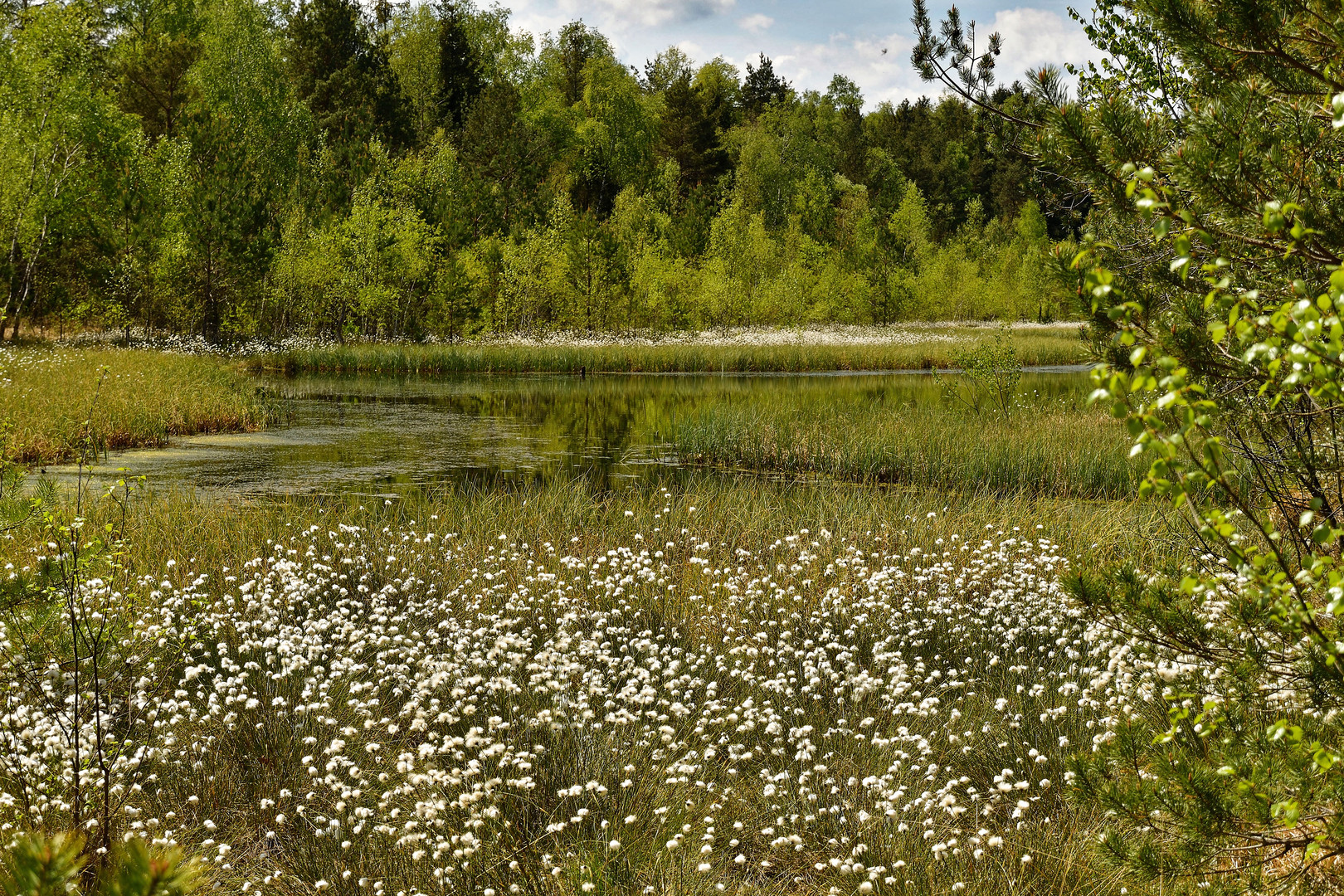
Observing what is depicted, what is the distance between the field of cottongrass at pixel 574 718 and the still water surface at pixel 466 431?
538 cm

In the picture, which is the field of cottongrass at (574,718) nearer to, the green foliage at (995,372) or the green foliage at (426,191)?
the green foliage at (995,372)

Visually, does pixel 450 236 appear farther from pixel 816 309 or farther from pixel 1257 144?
pixel 1257 144

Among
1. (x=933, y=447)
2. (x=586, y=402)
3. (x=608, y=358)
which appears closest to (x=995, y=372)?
(x=933, y=447)

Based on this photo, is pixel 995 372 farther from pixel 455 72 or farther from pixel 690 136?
pixel 690 136

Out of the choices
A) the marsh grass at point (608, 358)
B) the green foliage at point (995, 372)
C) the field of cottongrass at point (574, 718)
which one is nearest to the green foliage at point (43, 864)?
the field of cottongrass at point (574, 718)

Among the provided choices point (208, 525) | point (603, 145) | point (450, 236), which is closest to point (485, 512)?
point (208, 525)

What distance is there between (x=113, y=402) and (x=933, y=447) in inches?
593

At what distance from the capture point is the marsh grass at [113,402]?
50.2 feet

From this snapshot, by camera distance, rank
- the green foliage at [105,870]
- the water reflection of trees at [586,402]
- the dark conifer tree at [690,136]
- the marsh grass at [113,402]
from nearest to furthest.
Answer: the green foliage at [105,870] < the marsh grass at [113,402] < the water reflection of trees at [586,402] < the dark conifer tree at [690,136]

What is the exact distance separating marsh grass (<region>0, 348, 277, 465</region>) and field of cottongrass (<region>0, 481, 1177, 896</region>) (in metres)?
7.74

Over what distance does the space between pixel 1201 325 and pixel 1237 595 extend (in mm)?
1257

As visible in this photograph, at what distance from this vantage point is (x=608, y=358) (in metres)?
40.0

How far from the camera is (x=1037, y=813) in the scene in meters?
4.85

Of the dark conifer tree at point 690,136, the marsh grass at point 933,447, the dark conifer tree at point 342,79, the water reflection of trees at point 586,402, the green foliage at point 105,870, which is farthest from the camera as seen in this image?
the dark conifer tree at point 690,136
